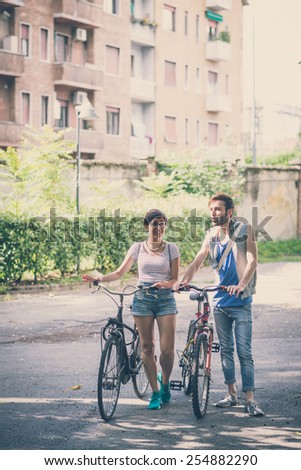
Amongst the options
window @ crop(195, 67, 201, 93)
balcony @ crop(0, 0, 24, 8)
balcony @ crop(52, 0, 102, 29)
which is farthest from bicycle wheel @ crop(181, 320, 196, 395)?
window @ crop(195, 67, 201, 93)

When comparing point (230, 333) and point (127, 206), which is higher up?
point (127, 206)

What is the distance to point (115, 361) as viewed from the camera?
791cm

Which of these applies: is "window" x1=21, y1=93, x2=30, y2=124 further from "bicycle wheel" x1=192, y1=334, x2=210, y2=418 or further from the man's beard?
"bicycle wheel" x1=192, y1=334, x2=210, y2=418

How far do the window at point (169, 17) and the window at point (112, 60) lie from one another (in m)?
2.36

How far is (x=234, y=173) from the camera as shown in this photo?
28.5 meters

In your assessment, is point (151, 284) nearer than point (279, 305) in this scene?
Yes

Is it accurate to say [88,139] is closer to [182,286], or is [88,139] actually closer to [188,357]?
[188,357]

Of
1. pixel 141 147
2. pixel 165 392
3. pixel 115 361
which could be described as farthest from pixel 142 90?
pixel 115 361

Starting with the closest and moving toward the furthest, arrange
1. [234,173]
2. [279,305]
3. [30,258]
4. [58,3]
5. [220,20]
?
[279,305], [30,258], [234,173], [58,3], [220,20]

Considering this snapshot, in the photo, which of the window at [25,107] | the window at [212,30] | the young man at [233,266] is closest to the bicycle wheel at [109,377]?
the young man at [233,266]

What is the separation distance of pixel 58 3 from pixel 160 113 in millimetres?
8352

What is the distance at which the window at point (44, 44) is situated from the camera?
3638 cm

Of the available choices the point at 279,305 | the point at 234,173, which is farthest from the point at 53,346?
the point at 234,173

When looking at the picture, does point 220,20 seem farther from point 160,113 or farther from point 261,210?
point 261,210
